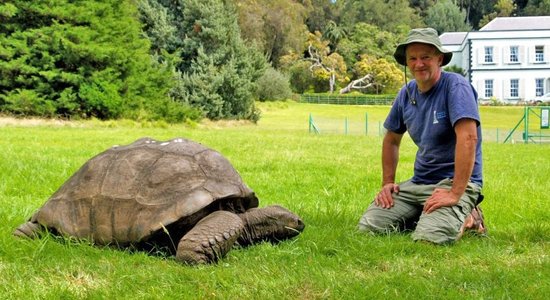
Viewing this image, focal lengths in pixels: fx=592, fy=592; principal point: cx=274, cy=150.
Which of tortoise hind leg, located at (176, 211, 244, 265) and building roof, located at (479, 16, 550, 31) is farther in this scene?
building roof, located at (479, 16, 550, 31)

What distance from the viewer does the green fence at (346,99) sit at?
62156mm

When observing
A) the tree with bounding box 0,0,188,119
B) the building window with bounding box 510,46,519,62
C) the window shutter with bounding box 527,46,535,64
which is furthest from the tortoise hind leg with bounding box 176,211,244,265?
the window shutter with bounding box 527,46,535,64

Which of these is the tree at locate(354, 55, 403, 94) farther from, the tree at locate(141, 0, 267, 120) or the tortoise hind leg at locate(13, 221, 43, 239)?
the tortoise hind leg at locate(13, 221, 43, 239)

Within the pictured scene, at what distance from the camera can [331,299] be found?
3.00 m

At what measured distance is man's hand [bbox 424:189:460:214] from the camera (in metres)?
4.50

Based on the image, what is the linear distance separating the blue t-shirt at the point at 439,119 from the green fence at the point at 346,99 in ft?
188

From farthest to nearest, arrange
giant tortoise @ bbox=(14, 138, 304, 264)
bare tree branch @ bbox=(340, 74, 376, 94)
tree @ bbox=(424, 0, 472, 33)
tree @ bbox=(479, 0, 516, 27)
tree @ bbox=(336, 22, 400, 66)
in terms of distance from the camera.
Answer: tree @ bbox=(479, 0, 516, 27) < tree @ bbox=(424, 0, 472, 33) < tree @ bbox=(336, 22, 400, 66) < bare tree branch @ bbox=(340, 74, 376, 94) < giant tortoise @ bbox=(14, 138, 304, 264)

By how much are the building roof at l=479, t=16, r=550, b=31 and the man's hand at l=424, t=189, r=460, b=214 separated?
205ft

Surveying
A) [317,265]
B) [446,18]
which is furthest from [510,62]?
[317,265]

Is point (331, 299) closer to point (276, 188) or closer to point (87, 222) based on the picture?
point (87, 222)

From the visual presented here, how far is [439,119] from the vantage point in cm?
469

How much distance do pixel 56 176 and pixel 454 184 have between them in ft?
17.2

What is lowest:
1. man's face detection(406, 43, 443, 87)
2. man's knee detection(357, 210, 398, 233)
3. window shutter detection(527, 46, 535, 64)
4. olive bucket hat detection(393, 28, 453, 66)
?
man's knee detection(357, 210, 398, 233)

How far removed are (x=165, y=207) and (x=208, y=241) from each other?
0.45 meters
